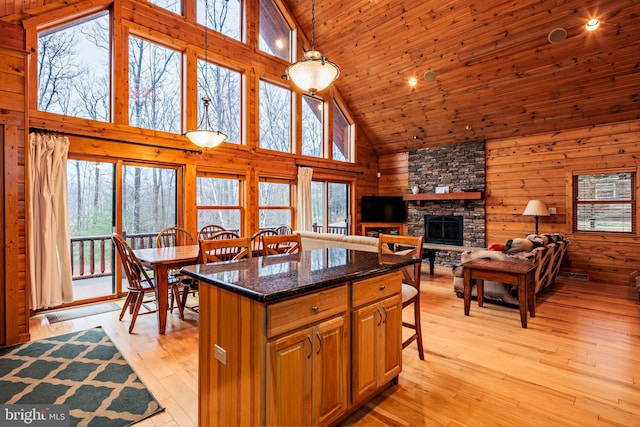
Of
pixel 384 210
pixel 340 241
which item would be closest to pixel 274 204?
pixel 340 241

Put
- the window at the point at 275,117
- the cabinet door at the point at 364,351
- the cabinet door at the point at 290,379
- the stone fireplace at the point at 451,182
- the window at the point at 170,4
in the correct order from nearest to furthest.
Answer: the cabinet door at the point at 290,379 → the cabinet door at the point at 364,351 → the window at the point at 170,4 → the window at the point at 275,117 → the stone fireplace at the point at 451,182

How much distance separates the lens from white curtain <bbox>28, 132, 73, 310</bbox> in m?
3.84

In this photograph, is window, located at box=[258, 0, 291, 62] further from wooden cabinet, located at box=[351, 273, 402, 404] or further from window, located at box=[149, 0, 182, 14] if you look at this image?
wooden cabinet, located at box=[351, 273, 402, 404]

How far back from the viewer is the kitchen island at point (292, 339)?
4.83 ft

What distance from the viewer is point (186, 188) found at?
521cm

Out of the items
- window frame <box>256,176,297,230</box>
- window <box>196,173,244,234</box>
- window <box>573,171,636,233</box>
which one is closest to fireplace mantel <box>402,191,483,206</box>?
window <box>573,171,636,233</box>

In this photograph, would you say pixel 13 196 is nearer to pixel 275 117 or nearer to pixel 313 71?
pixel 313 71

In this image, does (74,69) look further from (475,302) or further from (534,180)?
(534,180)

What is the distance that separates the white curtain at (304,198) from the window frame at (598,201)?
4.97m

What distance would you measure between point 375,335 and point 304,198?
16.4ft

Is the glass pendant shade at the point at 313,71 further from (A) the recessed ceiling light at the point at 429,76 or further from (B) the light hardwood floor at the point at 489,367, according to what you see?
(A) the recessed ceiling light at the point at 429,76

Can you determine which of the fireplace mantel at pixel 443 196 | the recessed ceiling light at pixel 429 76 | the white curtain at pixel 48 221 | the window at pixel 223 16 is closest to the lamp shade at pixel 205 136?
the white curtain at pixel 48 221

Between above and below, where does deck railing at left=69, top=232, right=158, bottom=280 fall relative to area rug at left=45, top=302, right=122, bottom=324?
above

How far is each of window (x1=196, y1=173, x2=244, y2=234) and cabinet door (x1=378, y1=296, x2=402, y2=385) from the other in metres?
4.14
